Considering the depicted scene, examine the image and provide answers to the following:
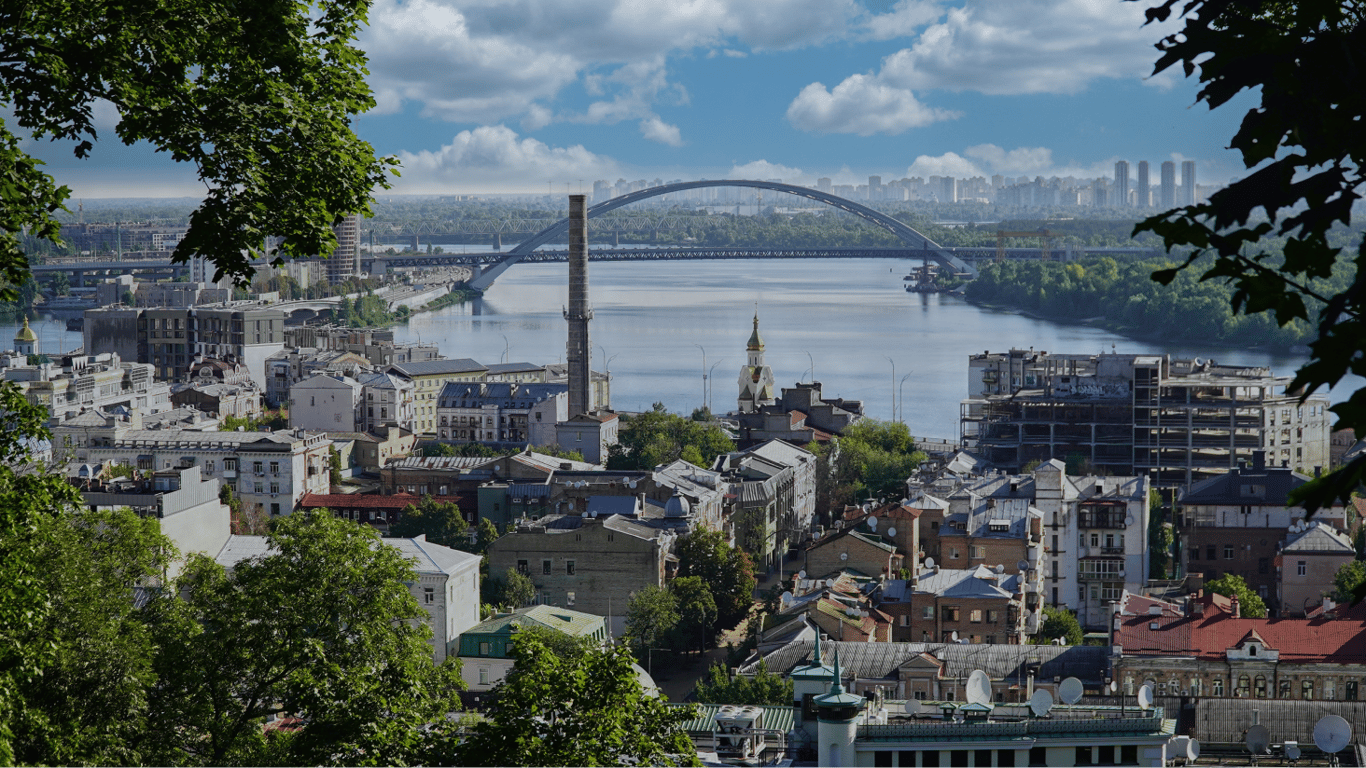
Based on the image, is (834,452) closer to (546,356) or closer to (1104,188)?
(546,356)

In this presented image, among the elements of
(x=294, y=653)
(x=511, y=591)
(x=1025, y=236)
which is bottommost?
(x=511, y=591)

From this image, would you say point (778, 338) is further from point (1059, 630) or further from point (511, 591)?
point (1059, 630)

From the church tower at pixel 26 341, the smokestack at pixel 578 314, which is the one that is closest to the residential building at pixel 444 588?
the smokestack at pixel 578 314

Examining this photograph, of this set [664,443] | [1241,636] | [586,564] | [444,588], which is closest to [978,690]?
[1241,636]

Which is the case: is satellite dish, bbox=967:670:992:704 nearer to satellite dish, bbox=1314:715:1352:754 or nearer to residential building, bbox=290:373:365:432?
satellite dish, bbox=1314:715:1352:754

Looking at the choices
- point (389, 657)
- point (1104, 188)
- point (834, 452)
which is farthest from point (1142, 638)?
point (1104, 188)

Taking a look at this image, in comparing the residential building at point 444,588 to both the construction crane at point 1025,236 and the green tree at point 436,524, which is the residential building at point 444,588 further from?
the construction crane at point 1025,236
